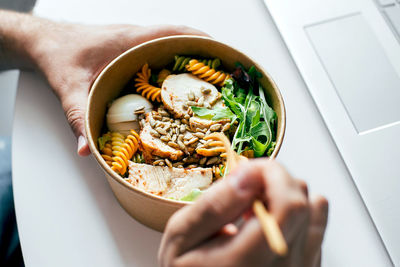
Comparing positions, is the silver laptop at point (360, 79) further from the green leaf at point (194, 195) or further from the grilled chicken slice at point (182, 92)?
the green leaf at point (194, 195)

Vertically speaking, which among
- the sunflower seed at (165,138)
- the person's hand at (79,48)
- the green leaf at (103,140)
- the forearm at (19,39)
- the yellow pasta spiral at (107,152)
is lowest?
the sunflower seed at (165,138)

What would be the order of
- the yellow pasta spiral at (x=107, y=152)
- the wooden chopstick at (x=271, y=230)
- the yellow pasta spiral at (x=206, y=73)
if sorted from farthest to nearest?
1. the yellow pasta spiral at (x=206, y=73)
2. the yellow pasta spiral at (x=107, y=152)
3. the wooden chopstick at (x=271, y=230)

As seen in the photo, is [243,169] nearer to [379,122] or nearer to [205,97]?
[205,97]

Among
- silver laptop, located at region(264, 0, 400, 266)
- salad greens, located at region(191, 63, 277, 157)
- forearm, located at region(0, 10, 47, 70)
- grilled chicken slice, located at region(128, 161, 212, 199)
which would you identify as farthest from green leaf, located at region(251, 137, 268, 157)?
forearm, located at region(0, 10, 47, 70)

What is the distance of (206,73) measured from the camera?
3.24 ft

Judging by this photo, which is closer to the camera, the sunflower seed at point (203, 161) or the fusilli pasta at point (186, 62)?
the sunflower seed at point (203, 161)

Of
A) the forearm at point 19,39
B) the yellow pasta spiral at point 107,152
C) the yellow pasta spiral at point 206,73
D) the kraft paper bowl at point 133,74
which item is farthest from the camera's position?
the forearm at point 19,39

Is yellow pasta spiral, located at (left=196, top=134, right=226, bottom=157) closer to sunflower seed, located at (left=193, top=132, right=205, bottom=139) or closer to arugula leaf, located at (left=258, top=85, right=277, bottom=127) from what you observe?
sunflower seed, located at (left=193, top=132, right=205, bottom=139)

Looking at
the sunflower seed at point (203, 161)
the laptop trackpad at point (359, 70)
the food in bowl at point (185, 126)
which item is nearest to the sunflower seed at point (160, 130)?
the food in bowl at point (185, 126)

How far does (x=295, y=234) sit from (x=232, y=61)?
0.61 m

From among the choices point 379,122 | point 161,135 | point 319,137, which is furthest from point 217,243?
point 379,122

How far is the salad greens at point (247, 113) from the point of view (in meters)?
0.87

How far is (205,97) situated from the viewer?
38.2 inches

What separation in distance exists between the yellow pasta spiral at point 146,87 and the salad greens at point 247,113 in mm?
120
